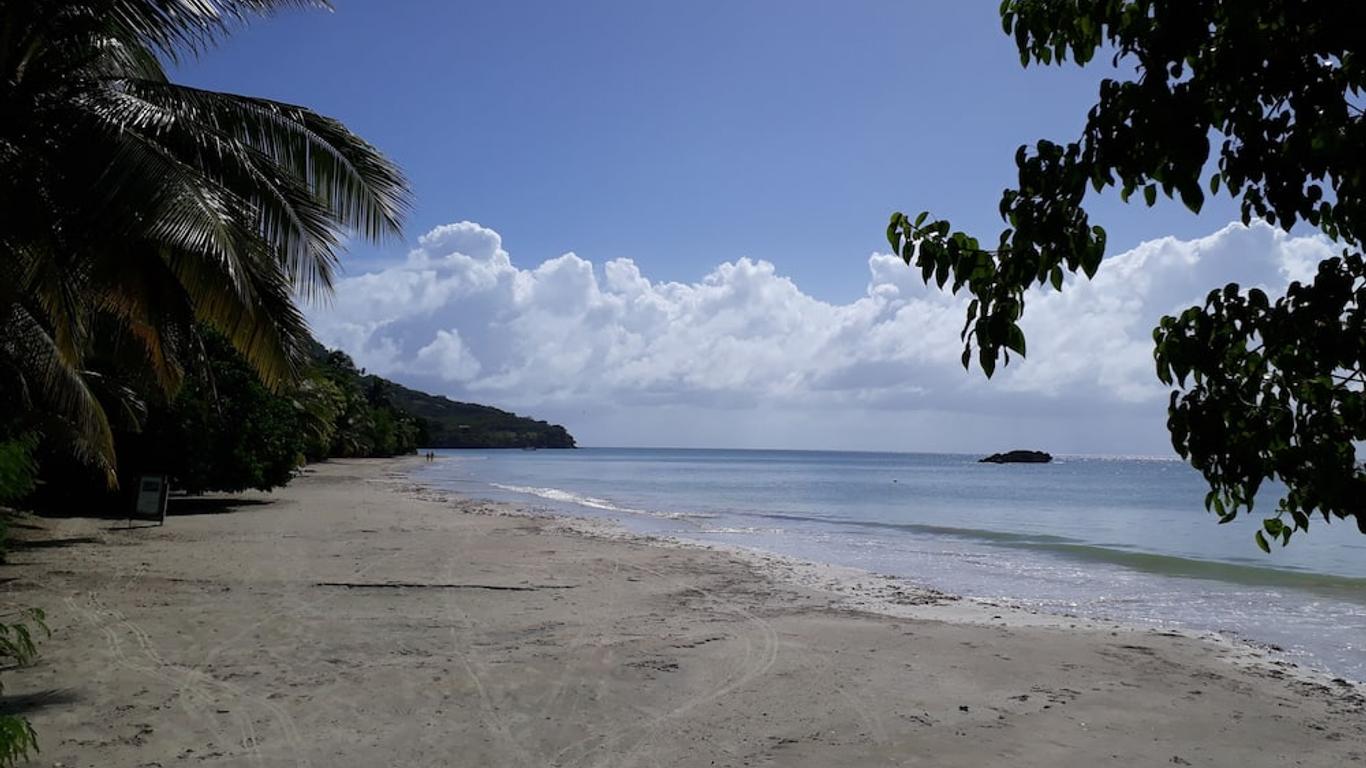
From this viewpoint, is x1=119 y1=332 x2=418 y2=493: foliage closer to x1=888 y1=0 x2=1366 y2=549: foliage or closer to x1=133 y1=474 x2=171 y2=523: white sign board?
x1=133 y1=474 x2=171 y2=523: white sign board

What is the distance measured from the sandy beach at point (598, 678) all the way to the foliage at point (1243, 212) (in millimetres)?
4142

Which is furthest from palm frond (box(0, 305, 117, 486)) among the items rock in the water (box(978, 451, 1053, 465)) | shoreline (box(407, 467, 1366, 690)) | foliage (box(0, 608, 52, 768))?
rock in the water (box(978, 451, 1053, 465))

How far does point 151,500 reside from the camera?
1825 cm

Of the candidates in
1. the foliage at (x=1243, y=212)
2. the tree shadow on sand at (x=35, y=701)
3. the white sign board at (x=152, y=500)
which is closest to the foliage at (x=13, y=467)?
the tree shadow on sand at (x=35, y=701)

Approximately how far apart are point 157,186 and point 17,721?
3.80m

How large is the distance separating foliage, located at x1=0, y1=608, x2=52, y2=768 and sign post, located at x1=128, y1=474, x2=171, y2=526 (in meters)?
9.87

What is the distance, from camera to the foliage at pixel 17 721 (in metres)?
3.79

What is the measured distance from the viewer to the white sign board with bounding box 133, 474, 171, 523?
18.2 m

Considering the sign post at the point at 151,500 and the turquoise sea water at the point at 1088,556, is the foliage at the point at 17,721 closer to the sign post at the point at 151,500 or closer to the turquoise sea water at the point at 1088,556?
the sign post at the point at 151,500

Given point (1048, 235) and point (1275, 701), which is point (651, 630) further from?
point (1048, 235)

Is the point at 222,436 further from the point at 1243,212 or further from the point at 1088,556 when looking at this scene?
the point at 1243,212

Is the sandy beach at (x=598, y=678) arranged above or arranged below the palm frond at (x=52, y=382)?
below

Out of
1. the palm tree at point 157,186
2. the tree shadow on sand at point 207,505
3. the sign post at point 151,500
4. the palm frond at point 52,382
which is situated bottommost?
the tree shadow on sand at point 207,505

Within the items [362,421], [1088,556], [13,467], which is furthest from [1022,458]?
[13,467]
